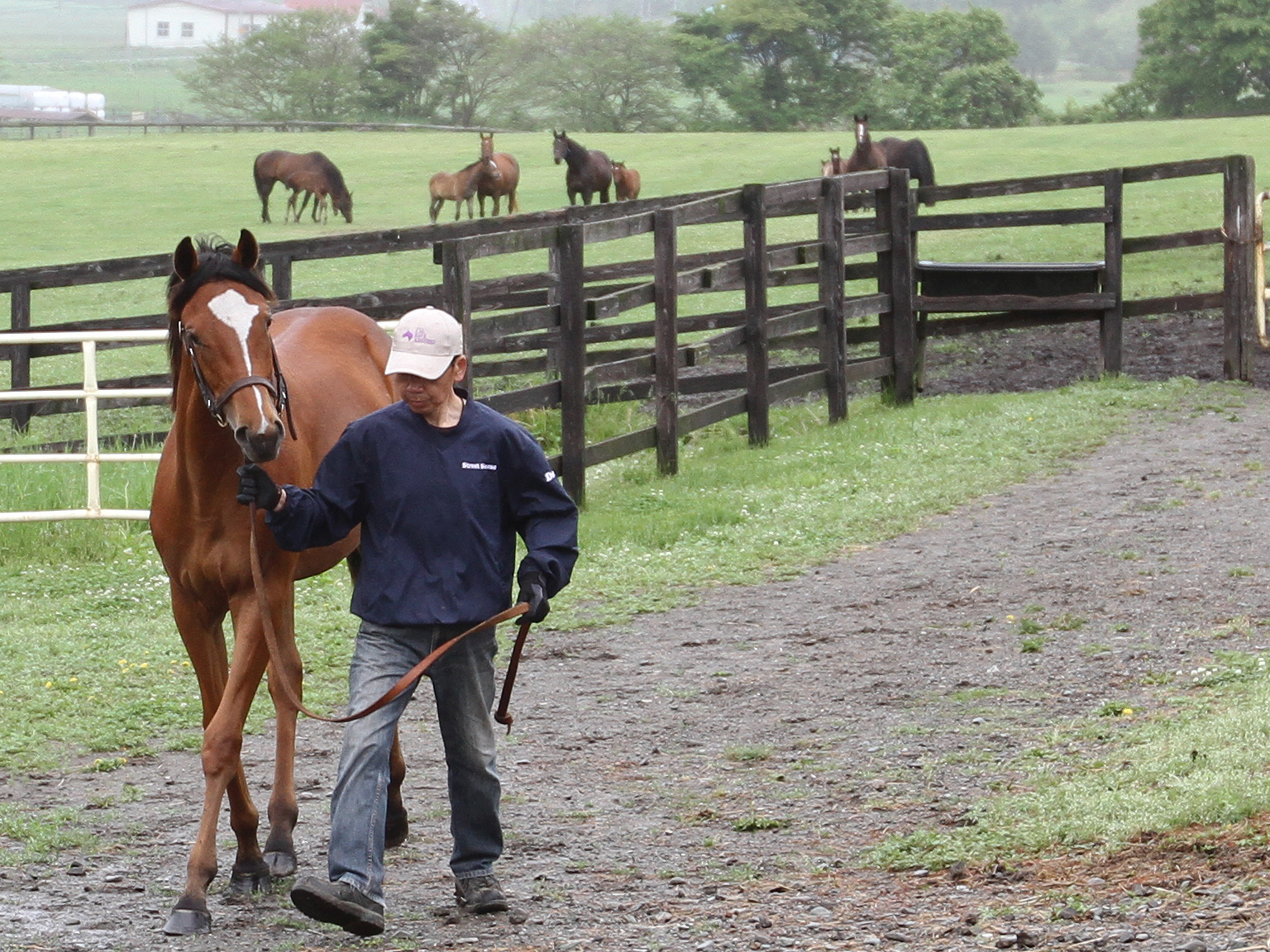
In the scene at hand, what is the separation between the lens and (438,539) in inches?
183

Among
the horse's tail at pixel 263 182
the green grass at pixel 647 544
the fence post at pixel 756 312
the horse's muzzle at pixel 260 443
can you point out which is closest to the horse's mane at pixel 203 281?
the horse's muzzle at pixel 260 443

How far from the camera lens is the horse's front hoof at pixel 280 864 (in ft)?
16.6

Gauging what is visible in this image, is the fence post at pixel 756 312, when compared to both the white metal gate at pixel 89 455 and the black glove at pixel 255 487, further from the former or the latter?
the black glove at pixel 255 487

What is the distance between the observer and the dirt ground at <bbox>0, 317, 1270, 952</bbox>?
14.3 ft

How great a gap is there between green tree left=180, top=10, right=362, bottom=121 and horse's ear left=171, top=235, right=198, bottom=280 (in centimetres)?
9089

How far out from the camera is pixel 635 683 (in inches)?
285

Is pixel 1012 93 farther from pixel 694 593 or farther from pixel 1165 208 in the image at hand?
pixel 694 593

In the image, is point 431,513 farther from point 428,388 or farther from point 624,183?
point 624,183

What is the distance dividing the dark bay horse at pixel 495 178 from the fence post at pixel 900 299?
1864 cm

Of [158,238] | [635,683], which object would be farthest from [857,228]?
[158,238]

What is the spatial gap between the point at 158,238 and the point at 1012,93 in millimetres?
50248

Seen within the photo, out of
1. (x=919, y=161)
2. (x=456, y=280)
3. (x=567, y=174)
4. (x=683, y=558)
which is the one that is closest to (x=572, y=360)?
(x=456, y=280)

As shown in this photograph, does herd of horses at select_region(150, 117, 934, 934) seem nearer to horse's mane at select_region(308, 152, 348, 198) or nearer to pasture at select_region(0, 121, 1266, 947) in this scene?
pasture at select_region(0, 121, 1266, 947)

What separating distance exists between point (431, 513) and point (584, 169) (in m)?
29.2
